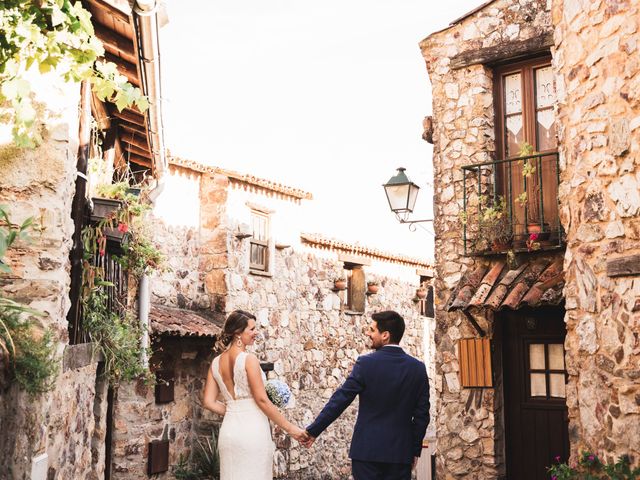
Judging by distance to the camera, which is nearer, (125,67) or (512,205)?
(125,67)

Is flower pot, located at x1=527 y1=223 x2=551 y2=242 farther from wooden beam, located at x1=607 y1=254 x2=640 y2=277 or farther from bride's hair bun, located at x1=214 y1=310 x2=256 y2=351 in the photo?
bride's hair bun, located at x1=214 y1=310 x2=256 y2=351

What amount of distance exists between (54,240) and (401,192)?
5259 millimetres

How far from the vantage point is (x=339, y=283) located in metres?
15.3

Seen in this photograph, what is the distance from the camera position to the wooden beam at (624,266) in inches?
217

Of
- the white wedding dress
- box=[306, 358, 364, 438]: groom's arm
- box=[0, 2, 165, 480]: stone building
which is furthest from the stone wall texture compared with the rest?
box=[306, 358, 364, 438]: groom's arm

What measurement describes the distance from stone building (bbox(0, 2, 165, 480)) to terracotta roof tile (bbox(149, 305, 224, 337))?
4262mm

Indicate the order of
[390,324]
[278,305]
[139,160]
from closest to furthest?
[390,324], [139,160], [278,305]

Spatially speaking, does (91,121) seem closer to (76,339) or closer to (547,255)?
(76,339)

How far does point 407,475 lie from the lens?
5.31 m

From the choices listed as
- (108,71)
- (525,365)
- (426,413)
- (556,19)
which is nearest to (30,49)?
(108,71)

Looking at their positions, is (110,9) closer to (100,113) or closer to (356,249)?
(100,113)

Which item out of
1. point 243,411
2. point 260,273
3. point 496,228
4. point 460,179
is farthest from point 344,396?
point 260,273

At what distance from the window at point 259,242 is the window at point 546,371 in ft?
19.6

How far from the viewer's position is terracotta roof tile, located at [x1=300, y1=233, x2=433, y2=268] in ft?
48.4
